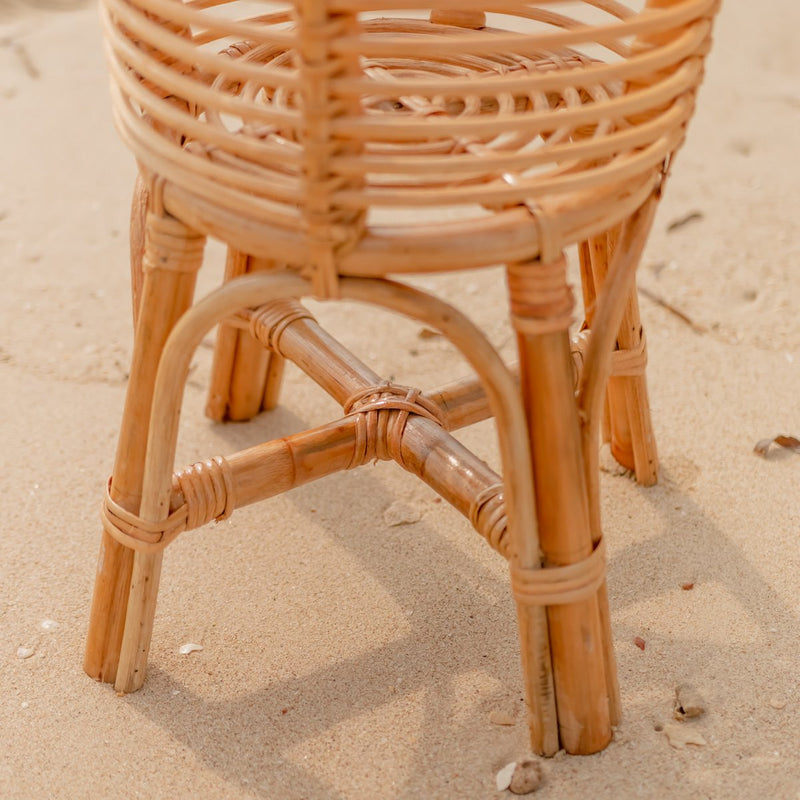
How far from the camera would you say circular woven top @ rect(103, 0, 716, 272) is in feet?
2.71

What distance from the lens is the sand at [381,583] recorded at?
1127mm

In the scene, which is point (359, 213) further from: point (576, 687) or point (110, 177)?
point (110, 177)

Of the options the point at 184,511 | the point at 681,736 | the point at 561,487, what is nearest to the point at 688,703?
the point at 681,736

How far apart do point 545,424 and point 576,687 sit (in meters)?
0.25

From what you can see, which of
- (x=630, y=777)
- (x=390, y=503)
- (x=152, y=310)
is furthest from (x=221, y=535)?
(x=630, y=777)

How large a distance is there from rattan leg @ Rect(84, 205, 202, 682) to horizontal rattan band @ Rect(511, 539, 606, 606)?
0.35 meters

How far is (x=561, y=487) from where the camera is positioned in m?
1.00

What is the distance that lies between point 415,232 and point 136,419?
349 mm

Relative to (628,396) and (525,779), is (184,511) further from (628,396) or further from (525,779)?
(628,396)

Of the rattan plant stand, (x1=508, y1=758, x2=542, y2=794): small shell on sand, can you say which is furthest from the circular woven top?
(x1=508, y1=758, x2=542, y2=794): small shell on sand

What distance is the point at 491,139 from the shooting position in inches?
41.7

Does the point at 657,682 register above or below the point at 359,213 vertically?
below

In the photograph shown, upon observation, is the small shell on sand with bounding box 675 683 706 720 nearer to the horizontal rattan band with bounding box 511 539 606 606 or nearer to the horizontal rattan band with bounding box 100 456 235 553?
the horizontal rattan band with bounding box 511 539 606 606

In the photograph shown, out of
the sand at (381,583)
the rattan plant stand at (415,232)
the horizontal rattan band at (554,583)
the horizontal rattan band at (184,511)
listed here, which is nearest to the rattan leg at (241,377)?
the sand at (381,583)
